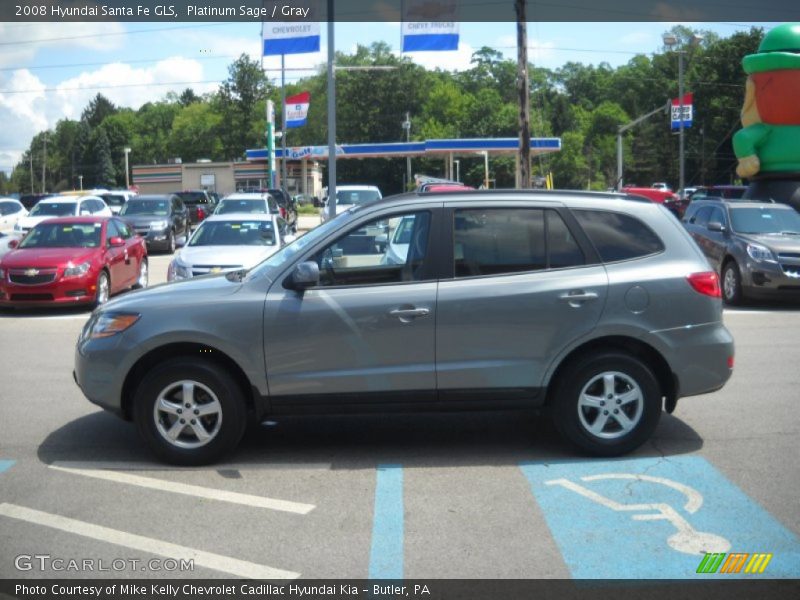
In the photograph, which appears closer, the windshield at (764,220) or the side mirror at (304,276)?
the side mirror at (304,276)

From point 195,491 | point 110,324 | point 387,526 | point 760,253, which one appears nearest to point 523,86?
point 760,253

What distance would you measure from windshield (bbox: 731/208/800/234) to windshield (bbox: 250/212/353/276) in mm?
10733

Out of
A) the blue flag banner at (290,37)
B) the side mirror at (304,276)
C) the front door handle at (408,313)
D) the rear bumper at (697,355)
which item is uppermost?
the blue flag banner at (290,37)

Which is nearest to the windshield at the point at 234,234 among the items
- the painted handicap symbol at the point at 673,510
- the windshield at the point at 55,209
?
the painted handicap symbol at the point at 673,510

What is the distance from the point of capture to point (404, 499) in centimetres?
550

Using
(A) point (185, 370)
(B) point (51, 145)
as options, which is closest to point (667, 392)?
(A) point (185, 370)

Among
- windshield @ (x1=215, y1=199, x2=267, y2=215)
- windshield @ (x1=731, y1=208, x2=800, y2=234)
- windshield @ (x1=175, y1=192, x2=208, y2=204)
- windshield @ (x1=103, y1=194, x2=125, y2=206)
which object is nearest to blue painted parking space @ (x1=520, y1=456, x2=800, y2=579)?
windshield @ (x1=731, y1=208, x2=800, y2=234)

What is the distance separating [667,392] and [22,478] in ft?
15.3

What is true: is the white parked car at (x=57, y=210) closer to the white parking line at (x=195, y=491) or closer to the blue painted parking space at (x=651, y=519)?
the white parking line at (x=195, y=491)

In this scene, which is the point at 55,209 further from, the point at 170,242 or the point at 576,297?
the point at 576,297

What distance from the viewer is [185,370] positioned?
238 inches

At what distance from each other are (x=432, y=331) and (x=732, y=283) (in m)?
10.3

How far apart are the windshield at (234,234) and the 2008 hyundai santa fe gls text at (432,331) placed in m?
8.25

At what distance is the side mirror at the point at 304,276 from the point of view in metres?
6.00
